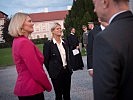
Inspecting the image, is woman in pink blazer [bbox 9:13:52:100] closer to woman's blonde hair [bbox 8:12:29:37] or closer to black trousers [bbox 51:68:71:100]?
woman's blonde hair [bbox 8:12:29:37]

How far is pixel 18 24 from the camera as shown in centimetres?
445

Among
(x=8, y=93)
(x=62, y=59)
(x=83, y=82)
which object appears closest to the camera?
(x=62, y=59)

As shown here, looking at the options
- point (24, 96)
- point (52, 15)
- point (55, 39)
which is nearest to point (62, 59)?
point (55, 39)

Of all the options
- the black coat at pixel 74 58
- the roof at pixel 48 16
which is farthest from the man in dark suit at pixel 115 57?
the roof at pixel 48 16

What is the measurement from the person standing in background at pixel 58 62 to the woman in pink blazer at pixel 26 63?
203 cm

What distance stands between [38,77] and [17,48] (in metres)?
0.41

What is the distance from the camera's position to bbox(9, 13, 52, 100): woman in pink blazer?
169 inches

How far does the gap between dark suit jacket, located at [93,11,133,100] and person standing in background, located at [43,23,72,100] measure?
4.28 m

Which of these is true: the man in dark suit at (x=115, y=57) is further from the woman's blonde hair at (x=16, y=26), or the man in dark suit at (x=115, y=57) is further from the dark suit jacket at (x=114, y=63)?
the woman's blonde hair at (x=16, y=26)

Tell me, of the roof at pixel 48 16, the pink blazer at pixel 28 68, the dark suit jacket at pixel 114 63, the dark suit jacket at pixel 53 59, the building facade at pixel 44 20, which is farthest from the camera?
the roof at pixel 48 16

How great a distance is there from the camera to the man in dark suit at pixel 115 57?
2184 millimetres

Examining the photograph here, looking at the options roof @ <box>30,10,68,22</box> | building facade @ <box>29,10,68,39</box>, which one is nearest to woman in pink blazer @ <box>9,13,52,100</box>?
building facade @ <box>29,10,68,39</box>

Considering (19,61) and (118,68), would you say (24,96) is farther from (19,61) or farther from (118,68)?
(118,68)

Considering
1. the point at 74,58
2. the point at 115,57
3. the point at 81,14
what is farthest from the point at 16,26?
the point at 81,14
